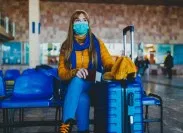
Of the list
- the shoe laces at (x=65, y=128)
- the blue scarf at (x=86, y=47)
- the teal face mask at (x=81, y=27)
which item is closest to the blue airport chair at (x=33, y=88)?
the blue scarf at (x=86, y=47)

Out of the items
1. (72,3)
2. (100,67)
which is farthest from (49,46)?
(100,67)

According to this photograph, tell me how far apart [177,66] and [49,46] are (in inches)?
454

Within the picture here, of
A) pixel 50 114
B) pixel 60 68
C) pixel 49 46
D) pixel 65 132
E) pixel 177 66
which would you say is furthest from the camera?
pixel 177 66

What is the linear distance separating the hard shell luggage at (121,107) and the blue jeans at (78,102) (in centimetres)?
27

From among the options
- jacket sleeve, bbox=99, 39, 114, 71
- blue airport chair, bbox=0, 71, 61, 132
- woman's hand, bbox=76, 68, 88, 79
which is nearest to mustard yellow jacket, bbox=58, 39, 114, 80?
jacket sleeve, bbox=99, 39, 114, 71

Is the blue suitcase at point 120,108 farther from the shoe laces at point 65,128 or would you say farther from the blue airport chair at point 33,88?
the blue airport chair at point 33,88

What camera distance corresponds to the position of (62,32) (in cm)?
2934

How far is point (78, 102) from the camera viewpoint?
3.54m

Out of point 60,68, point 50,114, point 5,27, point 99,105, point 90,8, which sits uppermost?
point 90,8

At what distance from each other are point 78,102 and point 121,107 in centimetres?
47

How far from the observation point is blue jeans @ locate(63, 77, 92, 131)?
344cm

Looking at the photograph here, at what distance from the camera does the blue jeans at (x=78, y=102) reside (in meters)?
3.44

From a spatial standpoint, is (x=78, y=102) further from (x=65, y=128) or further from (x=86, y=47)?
(x=86, y=47)

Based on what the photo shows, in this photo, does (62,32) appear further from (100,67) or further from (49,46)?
(100,67)
